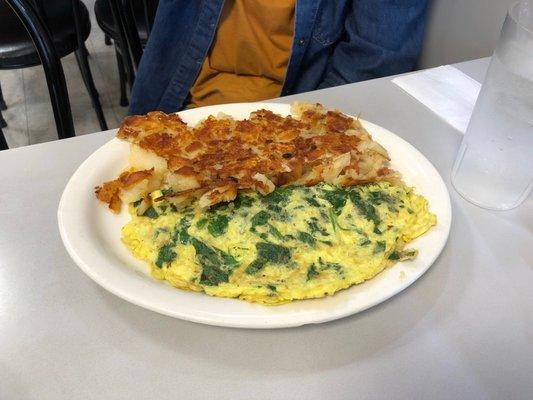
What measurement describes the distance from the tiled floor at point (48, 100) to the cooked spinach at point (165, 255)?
1984 millimetres

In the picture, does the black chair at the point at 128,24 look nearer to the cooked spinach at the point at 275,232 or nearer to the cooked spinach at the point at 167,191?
the cooked spinach at the point at 167,191

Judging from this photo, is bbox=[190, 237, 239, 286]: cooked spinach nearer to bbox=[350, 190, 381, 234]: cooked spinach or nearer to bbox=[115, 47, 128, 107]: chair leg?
bbox=[350, 190, 381, 234]: cooked spinach

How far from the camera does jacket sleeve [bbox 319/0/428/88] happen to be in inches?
56.9

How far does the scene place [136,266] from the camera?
31.3 inches

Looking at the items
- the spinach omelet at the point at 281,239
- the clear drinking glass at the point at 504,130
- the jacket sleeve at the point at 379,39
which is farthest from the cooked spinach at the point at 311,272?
the jacket sleeve at the point at 379,39

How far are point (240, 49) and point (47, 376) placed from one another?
1140 millimetres

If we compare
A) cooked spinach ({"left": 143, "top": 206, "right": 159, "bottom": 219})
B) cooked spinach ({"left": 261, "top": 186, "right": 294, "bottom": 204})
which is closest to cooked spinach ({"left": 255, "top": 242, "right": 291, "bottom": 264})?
cooked spinach ({"left": 261, "top": 186, "right": 294, "bottom": 204})

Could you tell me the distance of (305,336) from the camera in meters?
0.75

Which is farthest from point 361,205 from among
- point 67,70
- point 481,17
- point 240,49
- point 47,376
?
point 67,70

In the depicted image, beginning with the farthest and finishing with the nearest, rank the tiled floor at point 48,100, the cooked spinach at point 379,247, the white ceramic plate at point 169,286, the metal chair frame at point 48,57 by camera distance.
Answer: the tiled floor at point 48,100 → the metal chair frame at point 48,57 → the cooked spinach at point 379,247 → the white ceramic plate at point 169,286

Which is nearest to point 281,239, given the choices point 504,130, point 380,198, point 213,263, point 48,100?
point 213,263

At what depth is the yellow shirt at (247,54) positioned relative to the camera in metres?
1.48

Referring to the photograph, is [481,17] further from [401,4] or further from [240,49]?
[240,49]

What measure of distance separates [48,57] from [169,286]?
732 mm
